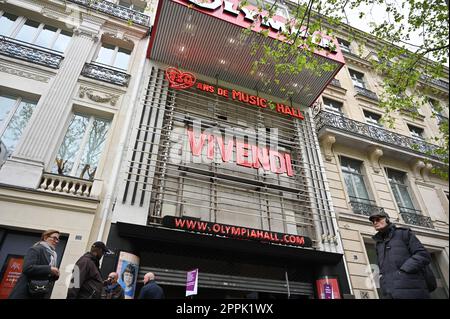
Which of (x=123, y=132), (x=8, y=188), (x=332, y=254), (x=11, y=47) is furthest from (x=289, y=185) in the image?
(x=11, y=47)

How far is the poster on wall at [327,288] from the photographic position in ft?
24.5

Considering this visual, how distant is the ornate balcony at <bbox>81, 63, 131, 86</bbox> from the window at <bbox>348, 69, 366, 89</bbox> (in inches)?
500

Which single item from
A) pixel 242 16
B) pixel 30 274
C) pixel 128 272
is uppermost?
pixel 242 16

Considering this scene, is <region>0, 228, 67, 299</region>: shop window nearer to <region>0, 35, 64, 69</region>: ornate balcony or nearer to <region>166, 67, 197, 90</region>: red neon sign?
<region>0, 35, 64, 69</region>: ornate balcony

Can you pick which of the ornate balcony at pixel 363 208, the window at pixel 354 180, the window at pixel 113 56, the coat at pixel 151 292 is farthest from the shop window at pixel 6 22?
the ornate balcony at pixel 363 208

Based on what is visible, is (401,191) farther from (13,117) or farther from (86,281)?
(13,117)

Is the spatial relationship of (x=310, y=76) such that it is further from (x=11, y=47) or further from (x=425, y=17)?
(x=11, y=47)

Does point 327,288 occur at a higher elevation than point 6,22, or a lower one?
lower

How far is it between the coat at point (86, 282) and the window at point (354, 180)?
9.49m

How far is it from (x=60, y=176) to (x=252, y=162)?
577 centimetres

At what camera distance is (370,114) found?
14.3 m

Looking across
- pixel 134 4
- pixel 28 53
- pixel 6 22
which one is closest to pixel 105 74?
pixel 28 53

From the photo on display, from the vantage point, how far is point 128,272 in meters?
6.14

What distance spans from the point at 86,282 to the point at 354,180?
10.6 meters
